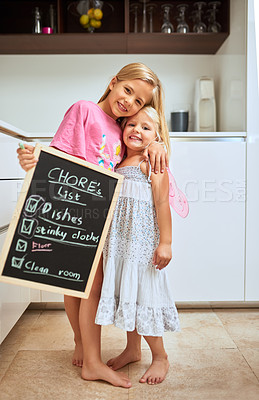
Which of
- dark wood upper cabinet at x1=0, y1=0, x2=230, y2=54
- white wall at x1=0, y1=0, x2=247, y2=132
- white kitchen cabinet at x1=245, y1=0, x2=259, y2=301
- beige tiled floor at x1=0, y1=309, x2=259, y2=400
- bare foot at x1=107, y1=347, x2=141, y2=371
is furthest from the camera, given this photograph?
white wall at x1=0, y1=0, x2=247, y2=132

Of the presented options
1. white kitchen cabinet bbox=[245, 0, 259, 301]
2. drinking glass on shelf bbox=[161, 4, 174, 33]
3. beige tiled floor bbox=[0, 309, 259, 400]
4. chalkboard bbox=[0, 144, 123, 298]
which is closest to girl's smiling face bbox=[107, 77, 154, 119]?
chalkboard bbox=[0, 144, 123, 298]

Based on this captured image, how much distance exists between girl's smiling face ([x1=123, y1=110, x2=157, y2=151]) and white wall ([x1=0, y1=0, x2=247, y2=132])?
3.73 ft

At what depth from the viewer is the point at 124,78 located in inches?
53.2

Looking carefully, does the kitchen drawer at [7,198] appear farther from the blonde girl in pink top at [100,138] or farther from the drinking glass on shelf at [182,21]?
the drinking glass on shelf at [182,21]

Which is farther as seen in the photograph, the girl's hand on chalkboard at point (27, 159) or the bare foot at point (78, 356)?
the bare foot at point (78, 356)

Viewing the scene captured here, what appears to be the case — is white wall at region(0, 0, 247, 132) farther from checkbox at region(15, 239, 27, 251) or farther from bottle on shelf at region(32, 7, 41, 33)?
checkbox at region(15, 239, 27, 251)

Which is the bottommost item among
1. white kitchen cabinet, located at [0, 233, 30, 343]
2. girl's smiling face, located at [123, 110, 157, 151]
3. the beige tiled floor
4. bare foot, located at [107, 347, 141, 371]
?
the beige tiled floor

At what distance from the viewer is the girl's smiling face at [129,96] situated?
134 cm

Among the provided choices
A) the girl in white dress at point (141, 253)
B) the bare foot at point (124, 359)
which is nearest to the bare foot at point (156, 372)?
the girl in white dress at point (141, 253)

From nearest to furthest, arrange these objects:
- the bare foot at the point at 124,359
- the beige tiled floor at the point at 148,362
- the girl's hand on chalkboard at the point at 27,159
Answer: the girl's hand on chalkboard at the point at 27,159
the beige tiled floor at the point at 148,362
the bare foot at the point at 124,359

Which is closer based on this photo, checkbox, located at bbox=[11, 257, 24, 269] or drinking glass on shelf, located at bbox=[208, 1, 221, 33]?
checkbox, located at bbox=[11, 257, 24, 269]

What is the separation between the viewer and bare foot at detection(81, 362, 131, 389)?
1311mm

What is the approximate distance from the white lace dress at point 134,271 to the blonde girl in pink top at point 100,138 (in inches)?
3.1

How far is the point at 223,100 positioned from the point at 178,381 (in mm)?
1537
